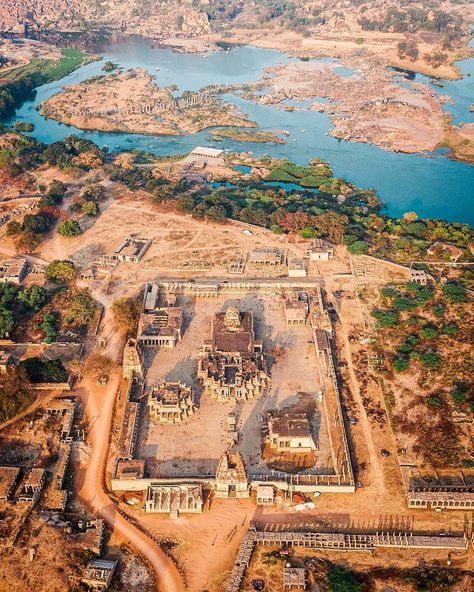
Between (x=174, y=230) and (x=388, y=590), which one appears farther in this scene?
(x=174, y=230)

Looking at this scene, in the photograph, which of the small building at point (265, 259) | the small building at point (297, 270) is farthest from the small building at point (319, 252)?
the small building at point (265, 259)

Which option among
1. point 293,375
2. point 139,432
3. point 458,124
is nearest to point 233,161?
point 458,124

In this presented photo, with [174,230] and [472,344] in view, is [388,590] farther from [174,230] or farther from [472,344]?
[174,230]

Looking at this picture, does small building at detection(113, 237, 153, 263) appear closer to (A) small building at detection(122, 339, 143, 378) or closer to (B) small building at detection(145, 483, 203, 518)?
(A) small building at detection(122, 339, 143, 378)

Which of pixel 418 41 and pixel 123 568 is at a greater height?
pixel 418 41

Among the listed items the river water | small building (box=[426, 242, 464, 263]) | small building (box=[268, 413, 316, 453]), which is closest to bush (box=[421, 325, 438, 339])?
small building (box=[426, 242, 464, 263])

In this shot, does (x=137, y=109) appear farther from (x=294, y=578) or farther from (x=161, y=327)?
(x=294, y=578)
